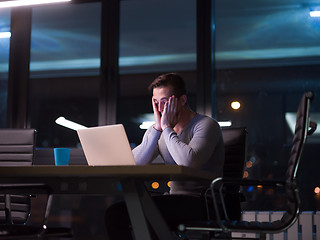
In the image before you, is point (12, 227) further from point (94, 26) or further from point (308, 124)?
point (94, 26)

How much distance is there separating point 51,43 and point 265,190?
4515mm

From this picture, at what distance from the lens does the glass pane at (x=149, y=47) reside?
6308mm

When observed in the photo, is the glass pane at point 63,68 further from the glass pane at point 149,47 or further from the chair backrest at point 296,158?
the chair backrest at point 296,158

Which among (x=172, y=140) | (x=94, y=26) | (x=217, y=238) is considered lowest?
(x=217, y=238)

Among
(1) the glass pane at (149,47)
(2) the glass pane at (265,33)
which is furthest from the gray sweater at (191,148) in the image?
(2) the glass pane at (265,33)

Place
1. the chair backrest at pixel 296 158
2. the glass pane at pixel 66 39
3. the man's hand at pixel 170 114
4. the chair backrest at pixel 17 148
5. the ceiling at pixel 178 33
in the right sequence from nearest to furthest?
1. the chair backrest at pixel 296 158
2. the man's hand at pixel 170 114
3. the chair backrest at pixel 17 148
4. the ceiling at pixel 178 33
5. the glass pane at pixel 66 39

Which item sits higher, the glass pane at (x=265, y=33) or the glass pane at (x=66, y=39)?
the glass pane at (x=66, y=39)

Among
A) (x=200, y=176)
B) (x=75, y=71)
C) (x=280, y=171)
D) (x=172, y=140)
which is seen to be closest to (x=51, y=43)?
(x=75, y=71)

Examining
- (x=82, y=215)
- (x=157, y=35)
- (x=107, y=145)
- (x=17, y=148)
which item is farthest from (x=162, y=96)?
Result: (x=157, y=35)

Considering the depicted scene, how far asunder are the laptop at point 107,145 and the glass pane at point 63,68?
3768 mm

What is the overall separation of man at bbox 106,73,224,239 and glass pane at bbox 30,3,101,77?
369 centimetres

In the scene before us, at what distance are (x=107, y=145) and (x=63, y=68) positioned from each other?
26.5ft

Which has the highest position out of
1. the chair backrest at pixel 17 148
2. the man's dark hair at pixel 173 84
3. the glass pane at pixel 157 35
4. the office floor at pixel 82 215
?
the glass pane at pixel 157 35

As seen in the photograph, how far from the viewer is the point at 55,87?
1038cm
